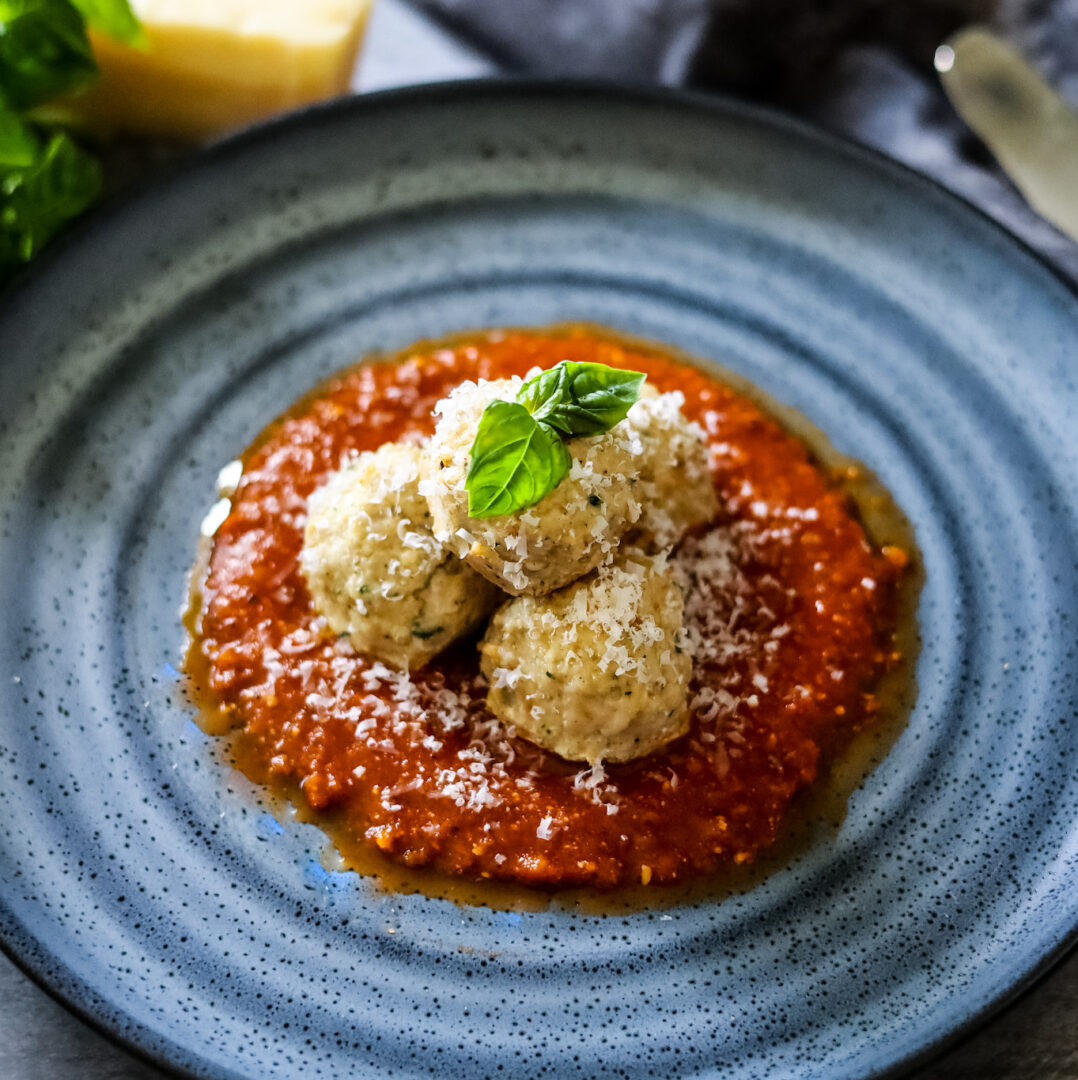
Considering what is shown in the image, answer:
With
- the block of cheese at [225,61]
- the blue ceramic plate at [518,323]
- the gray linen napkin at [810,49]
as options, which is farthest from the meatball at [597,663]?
the gray linen napkin at [810,49]

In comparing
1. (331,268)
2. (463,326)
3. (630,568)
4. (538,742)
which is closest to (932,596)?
(630,568)

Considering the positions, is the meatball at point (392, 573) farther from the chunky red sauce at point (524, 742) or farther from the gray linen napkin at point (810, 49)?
the gray linen napkin at point (810, 49)

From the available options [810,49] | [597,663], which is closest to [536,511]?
[597,663]

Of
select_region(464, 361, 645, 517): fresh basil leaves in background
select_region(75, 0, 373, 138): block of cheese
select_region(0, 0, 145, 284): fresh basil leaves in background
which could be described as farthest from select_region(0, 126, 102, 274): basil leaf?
select_region(464, 361, 645, 517): fresh basil leaves in background

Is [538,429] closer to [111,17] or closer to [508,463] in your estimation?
[508,463]

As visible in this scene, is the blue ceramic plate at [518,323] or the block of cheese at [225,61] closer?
the blue ceramic plate at [518,323]

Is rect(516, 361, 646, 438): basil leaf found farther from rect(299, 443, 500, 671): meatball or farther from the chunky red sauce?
the chunky red sauce
